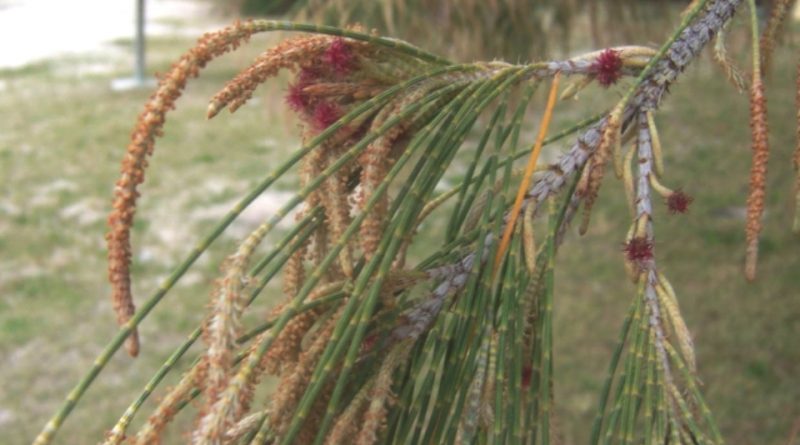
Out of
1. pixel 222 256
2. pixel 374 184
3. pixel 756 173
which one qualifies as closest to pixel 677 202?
pixel 756 173

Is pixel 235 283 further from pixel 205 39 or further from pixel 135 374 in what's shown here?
pixel 135 374

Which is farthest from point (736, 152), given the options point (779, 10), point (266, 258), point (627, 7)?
point (266, 258)

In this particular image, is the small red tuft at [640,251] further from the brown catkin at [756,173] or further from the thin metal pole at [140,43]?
the thin metal pole at [140,43]

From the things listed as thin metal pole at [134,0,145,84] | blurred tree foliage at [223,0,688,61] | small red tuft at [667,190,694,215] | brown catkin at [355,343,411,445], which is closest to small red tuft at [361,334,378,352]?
brown catkin at [355,343,411,445]

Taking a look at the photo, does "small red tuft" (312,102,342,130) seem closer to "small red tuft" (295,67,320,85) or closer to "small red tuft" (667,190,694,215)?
"small red tuft" (295,67,320,85)

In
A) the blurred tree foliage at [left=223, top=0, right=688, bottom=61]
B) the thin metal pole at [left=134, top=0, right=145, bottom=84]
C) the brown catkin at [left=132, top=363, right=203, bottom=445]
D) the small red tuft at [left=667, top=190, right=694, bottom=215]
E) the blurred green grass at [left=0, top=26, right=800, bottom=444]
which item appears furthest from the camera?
the thin metal pole at [left=134, top=0, right=145, bottom=84]

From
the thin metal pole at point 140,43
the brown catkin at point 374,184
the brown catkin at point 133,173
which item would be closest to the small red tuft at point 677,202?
the brown catkin at point 374,184

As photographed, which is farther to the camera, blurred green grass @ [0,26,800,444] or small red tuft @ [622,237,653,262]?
blurred green grass @ [0,26,800,444]
